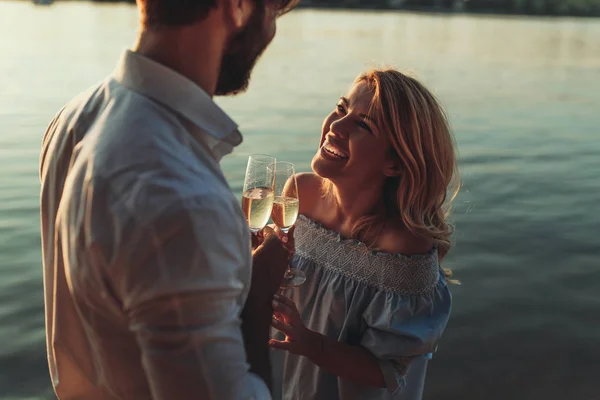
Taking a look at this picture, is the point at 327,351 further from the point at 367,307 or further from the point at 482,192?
the point at 482,192

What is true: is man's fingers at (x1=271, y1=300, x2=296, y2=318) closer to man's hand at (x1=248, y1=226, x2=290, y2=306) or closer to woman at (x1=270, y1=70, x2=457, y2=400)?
woman at (x1=270, y1=70, x2=457, y2=400)

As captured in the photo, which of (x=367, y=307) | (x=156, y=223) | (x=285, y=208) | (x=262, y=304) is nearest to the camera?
(x=156, y=223)

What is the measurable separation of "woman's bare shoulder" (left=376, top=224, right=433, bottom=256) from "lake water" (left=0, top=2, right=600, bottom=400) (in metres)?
0.74

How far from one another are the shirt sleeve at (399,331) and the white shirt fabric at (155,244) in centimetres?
125

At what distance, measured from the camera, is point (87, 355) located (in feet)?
4.04

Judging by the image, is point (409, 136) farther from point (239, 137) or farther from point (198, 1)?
point (198, 1)

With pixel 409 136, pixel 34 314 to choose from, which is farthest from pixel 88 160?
pixel 34 314

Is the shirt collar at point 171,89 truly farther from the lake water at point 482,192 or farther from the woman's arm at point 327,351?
the lake water at point 482,192

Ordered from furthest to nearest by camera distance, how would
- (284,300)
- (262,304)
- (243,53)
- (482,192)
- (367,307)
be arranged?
(482,192), (367,307), (284,300), (262,304), (243,53)

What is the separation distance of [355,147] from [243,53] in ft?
4.09

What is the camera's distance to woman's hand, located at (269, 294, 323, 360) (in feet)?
7.18

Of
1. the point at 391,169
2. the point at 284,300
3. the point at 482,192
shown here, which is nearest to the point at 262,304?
the point at 284,300

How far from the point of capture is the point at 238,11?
1228 mm

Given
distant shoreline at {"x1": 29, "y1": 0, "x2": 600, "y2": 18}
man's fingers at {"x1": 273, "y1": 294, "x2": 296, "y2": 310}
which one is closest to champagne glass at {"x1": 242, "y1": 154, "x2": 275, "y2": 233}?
man's fingers at {"x1": 273, "y1": 294, "x2": 296, "y2": 310}
